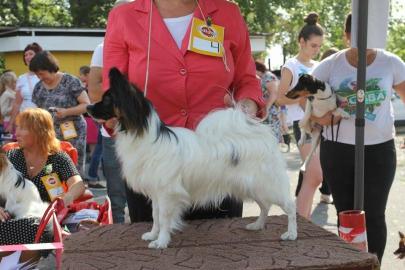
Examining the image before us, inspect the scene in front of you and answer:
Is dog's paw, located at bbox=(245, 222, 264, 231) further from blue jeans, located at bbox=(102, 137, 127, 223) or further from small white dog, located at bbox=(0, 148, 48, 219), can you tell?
blue jeans, located at bbox=(102, 137, 127, 223)

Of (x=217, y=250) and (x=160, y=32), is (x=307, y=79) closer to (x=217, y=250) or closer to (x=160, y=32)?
(x=160, y=32)

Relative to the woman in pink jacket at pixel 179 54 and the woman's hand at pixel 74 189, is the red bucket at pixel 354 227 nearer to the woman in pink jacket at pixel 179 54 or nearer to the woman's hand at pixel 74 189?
the woman in pink jacket at pixel 179 54

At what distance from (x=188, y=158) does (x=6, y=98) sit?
28.0 ft

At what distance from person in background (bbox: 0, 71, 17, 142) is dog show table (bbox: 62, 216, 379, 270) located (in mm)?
6882

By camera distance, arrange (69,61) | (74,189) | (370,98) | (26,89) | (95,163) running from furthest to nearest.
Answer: (69,61), (95,163), (26,89), (74,189), (370,98)

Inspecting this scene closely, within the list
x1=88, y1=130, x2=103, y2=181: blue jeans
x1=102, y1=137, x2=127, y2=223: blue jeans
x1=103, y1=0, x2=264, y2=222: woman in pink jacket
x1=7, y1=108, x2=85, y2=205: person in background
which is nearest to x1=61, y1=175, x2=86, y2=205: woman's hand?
x1=7, y1=108, x2=85, y2=205: person in background

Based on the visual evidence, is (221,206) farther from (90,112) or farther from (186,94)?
(90,112)

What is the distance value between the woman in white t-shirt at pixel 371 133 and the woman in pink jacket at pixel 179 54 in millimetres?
945

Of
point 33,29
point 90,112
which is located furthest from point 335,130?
point 33,29

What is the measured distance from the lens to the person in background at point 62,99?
233 inches

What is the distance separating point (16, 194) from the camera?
13.1 feet

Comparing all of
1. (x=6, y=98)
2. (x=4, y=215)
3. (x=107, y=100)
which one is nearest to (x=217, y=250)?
(x=107, y=100)

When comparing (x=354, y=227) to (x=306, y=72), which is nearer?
(x=354, y=227)

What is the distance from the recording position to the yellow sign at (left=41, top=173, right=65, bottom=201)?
432 cm
